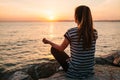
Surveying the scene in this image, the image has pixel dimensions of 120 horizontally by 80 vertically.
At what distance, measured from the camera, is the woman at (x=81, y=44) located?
20.3 feet

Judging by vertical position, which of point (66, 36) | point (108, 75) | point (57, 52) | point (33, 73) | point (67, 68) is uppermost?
point (66, 36)

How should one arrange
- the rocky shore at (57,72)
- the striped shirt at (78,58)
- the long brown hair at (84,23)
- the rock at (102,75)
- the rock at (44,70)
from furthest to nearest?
the rock at (44,70), the rocky shore at (57,72), the rock at (102,75), the striped shirt at (78,58), the long brown hair at (84,23)

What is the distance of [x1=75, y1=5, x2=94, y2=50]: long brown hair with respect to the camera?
20.1ft

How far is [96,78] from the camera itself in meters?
7.25

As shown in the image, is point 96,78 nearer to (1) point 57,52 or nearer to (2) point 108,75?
(2) point 108,75

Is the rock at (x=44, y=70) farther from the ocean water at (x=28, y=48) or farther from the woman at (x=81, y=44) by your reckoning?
the ocean water at (x=28, y=48)

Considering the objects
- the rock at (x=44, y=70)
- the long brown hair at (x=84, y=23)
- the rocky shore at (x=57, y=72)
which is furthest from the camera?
the rock at (x=44, y=70)

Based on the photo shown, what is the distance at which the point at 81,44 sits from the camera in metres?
6.38

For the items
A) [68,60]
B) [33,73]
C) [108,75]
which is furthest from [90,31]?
[33,73]

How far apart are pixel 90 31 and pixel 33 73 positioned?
5978 mm

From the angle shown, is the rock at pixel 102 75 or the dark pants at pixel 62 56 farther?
the rock at pixel 102 75

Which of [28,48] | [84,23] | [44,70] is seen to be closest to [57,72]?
[84,23]

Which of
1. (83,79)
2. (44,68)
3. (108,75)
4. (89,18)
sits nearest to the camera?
(89,18)

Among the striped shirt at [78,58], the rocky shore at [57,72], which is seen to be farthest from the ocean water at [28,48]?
the striped shirt at [78,58]
